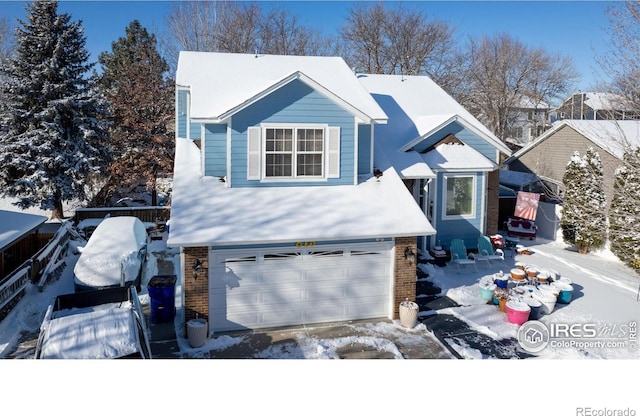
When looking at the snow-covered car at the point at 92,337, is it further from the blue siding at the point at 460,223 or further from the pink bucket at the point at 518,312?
the blue siding at the point at 460,223

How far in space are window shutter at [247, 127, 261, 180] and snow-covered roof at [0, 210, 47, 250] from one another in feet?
20.7

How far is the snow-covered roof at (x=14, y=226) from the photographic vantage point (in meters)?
11.9

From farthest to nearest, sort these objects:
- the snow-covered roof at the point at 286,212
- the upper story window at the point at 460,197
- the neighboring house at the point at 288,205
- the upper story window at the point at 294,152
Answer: the upper story window at the point at 460,197 → the upper story window at the point at 294,152 → the neighboring house at the point at 288,205 → the snow-covered roof at the point at 286,212

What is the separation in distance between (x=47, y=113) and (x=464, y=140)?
57.7 ft

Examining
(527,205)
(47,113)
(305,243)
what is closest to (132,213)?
(47,113)

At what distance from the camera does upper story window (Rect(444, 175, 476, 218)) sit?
1523 centimetres

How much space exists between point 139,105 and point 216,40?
38.8ft

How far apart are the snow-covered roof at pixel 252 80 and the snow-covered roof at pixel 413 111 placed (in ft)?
8.70

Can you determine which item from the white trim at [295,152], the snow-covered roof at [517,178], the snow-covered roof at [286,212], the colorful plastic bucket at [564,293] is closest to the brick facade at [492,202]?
the colorful plastic bucket at [564,293]

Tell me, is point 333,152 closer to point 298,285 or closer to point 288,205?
point 288,205

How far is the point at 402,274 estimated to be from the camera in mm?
10852

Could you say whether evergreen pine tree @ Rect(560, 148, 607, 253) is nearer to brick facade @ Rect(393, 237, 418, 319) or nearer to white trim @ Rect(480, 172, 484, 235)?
white trim @ Rect(480, 172, 484, 235)
